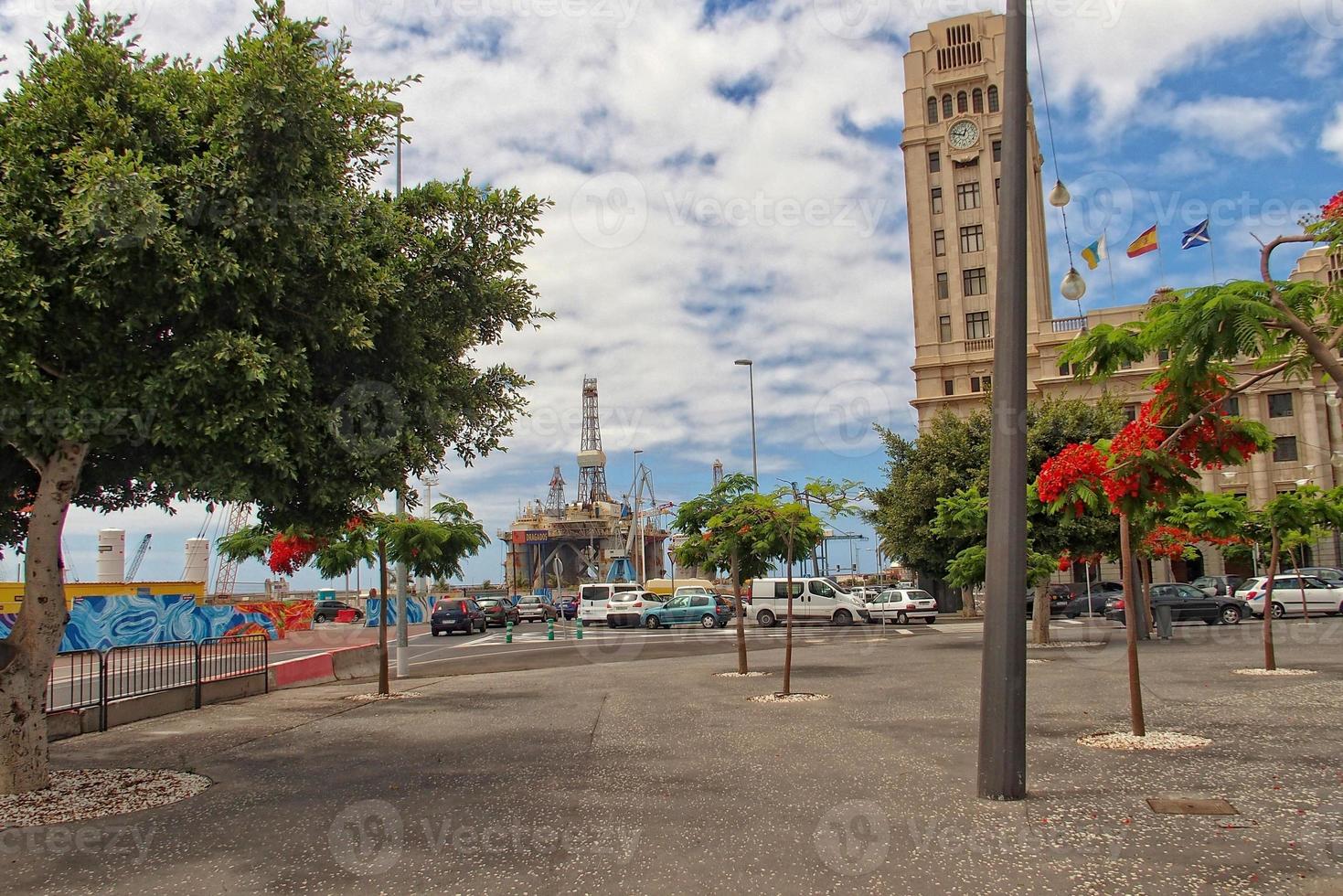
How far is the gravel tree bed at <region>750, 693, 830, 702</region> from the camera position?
1422 centimetres

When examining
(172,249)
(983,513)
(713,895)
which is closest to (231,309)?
(172,249)

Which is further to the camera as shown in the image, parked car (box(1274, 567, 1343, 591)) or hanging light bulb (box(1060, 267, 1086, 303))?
parked car (box(1274, 567, 1343, 591))

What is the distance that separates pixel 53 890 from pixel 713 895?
13.8 ft

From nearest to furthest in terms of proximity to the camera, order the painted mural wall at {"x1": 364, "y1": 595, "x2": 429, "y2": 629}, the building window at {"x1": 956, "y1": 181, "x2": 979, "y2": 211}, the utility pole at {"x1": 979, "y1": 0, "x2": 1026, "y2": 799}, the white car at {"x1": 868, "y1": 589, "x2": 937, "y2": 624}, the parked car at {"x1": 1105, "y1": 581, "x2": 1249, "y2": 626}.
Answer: the utility pole at {"x1": 979, "y1": 0, "x2": 1026, "y2": 799} → the parked car at {"x1": 1105, "y1": 581, "x2": 1249, "y2": 626} → the white car at {"x1": 868, "y1": 589, "x2": 937, "y2": 624} → the painted mural wall at {"x1": 364, "y1": 595, "x2": 429, "y2": 629} → the building window at {"x1": 956, "y1": 181, "x2": 979, "y2": 211}

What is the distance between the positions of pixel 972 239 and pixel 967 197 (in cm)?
281

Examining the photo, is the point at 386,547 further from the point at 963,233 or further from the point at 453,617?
the point at 963,233

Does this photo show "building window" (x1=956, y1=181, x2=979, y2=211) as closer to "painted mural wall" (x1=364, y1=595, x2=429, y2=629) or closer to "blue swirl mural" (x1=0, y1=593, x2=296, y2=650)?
"painted mural wall" (x1=364, y1=595, x2=429, y2=629)

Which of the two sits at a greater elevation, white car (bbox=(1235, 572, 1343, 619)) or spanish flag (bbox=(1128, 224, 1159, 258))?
spanish flag (bbox=(1128, 224, 1159, 258))

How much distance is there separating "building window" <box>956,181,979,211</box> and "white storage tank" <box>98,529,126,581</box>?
2023 inches

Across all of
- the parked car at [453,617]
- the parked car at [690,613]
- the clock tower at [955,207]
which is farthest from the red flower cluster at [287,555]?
the clock tower at [955,207]

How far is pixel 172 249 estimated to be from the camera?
7.13 meters

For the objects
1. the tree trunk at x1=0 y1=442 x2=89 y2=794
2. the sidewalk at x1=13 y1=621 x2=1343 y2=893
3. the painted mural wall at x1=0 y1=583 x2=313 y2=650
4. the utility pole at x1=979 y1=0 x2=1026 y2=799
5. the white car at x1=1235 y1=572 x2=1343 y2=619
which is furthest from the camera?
the white car at x1=1235 y1=572 x2=1343 y2=619

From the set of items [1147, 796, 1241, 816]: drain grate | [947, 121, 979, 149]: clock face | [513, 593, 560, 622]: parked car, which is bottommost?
[513, 593, 560, 622]: parked car

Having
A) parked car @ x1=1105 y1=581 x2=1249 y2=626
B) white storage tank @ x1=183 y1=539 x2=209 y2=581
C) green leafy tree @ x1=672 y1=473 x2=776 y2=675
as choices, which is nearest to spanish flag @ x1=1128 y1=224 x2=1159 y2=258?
parked car @ x1=1105 y1=581 x2=1249 y2=626
